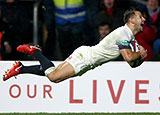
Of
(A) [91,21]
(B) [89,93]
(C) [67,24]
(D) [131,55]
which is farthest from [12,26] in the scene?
(D) [131,55]

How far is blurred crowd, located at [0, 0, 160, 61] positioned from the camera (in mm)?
12656

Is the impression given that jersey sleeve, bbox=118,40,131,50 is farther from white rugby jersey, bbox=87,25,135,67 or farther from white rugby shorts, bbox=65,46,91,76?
white rugby shorts, bbox=65,46,91,76

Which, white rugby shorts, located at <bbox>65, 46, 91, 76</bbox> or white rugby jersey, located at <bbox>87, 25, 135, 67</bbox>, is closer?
white rugby jersey, located at <bbox>87, 25, 135, 67</bbox>

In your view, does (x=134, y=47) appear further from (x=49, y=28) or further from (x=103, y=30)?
(x=49, y=28)

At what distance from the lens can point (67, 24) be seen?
12.6 meters

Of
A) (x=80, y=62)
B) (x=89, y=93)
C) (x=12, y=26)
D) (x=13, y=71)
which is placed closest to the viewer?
(x=80, y=62)

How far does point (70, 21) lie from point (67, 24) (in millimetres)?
86

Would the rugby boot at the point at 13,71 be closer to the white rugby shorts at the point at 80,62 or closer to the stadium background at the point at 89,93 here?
the stadium background at the point at 89,93

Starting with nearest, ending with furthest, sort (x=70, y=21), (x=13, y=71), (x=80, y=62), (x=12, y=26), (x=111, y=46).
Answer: (x=111, y=46) → (x=80, y=62) → (x=13, y=71) → (x=70, y=21) → (x=12, y=26)

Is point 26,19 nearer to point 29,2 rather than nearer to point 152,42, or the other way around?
point 29,2

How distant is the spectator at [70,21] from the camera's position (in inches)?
497

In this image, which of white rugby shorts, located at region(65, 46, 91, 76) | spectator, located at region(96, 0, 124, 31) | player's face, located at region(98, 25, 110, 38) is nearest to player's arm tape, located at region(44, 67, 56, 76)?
white rugby shorts, located at region(65, 46, 91, 76)

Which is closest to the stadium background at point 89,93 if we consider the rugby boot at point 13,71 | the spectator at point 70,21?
the rugby boot at point 13,71

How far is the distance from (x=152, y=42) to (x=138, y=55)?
10.4ft
